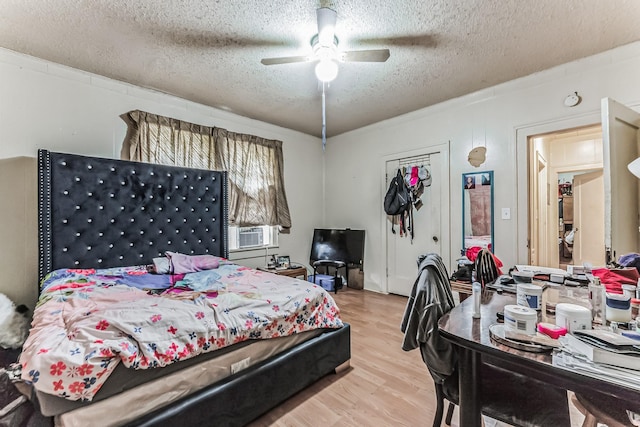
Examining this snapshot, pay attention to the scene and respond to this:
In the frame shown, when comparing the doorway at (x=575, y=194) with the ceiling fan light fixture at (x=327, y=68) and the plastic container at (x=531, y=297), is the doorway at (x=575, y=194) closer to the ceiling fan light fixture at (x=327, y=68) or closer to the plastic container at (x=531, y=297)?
the plastic container at (x=531, y=297)

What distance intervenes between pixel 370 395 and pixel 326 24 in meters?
2.49

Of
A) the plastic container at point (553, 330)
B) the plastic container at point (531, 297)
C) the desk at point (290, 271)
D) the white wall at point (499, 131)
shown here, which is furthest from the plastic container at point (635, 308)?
the desk at point (290, 271)

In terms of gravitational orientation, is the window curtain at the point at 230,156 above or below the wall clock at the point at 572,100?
below

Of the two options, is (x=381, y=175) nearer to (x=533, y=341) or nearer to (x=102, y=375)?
(x=533, y=341)

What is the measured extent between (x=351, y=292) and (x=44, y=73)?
4.21m

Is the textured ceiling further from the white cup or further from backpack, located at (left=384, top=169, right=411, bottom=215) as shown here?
the white cup

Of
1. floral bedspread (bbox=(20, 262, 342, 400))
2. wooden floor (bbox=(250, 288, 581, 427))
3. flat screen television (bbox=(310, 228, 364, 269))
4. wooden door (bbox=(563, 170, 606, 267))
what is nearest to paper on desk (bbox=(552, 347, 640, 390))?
wooden floor (bbox=(250, 288, 581, 427))

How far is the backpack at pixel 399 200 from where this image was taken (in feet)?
12.8

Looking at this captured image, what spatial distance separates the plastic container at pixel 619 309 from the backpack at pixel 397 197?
287cm

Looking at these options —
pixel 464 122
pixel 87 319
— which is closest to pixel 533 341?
pixel 87 319

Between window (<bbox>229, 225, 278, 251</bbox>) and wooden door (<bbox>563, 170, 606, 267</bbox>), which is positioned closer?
window (<bbox>229, 225, 278, 251</bbox>)

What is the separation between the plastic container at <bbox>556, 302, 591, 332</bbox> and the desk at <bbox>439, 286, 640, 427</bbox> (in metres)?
0.15

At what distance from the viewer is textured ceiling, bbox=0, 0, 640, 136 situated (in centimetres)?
189

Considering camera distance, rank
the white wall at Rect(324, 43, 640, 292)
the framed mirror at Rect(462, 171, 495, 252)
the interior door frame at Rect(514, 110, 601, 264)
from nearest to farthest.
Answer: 1. the white wall at Rect(324, 43, 640, 292)
2. the interior door frame at Rect(514, 110, 601, 264)
3. the framed mirror at Rect(462, 171, 495, 252)
